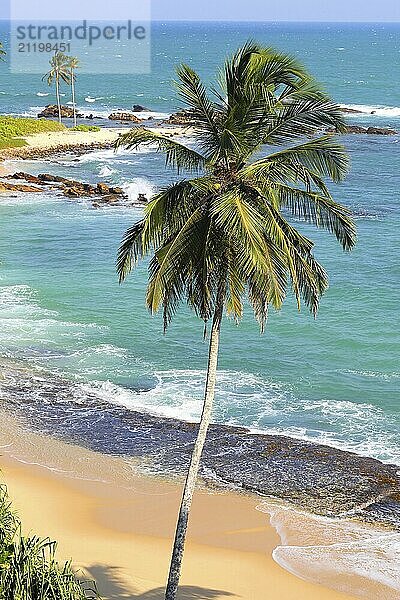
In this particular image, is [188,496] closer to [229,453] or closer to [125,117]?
[229,453]

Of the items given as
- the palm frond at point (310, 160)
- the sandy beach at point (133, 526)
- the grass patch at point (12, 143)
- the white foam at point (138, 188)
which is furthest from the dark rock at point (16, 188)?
the palm frond at point (310, 160)

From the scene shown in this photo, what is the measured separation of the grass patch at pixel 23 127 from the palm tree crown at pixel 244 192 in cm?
6355

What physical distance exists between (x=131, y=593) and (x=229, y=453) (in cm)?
738

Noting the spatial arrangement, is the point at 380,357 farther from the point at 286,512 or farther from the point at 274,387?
the point at 286,512

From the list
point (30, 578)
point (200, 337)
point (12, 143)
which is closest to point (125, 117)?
point (12, 143)

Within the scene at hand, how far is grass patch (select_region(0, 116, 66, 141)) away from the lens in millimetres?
78562

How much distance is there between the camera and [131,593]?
1777 cm

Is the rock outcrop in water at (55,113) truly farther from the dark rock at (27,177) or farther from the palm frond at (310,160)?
the palm frond at (310,160)

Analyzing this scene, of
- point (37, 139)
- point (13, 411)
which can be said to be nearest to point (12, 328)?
point (13, 411)

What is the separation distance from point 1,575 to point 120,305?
2574 centimetres

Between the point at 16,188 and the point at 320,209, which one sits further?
the point at 16,188

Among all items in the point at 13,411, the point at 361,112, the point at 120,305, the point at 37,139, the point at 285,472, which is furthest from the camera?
the point at 361,112

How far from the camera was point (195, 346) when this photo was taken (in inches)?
1315

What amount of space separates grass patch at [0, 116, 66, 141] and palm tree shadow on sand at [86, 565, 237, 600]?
6219 cm
